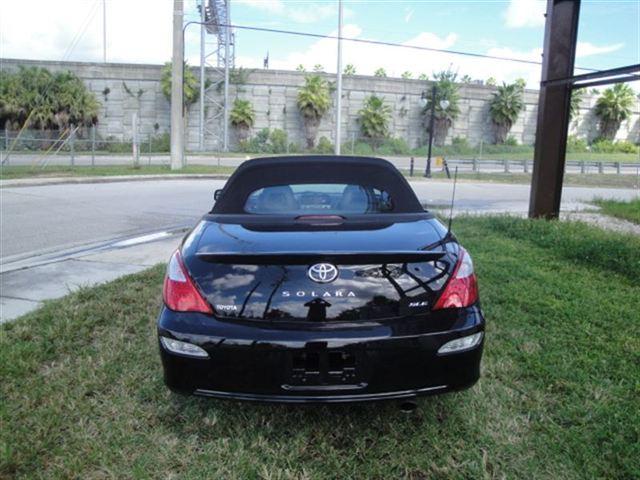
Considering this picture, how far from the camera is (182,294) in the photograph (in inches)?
105

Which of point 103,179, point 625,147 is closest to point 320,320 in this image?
point 103,179

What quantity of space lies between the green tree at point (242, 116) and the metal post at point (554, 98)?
34505 mm

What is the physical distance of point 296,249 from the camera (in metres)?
2.62

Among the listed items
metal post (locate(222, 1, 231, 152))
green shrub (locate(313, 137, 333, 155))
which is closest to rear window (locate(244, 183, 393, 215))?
metal post (locate(222, 1, 231, 152))

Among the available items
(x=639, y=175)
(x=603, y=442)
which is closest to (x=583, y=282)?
(x=603, y=442)

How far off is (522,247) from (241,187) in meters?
4.81

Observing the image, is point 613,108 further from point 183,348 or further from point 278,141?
point 183,348

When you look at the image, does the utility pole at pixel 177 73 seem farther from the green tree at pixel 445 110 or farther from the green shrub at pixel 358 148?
the green tree at pixel 445 110

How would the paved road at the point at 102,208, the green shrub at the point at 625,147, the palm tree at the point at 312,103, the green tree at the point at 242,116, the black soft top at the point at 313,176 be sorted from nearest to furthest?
the black soft top at the point at 313,176 → the paved road at the point at 102,208 → the green tree at the point at 242,116 → the palm tree at the point at 312,103 → the green shrub at the point at 625,147

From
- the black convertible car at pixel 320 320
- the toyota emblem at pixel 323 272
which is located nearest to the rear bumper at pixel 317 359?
the black convertible car at pixel 320 320

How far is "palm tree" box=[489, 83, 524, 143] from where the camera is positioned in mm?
46688

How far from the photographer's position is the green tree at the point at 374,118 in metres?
43.5

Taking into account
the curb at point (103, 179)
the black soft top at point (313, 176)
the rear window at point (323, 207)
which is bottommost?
the curb at point (103, 179)

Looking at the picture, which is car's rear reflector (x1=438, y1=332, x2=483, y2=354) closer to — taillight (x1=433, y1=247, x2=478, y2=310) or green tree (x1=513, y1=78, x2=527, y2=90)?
taillight (x1=433, y1=247, x2=478, y2=310)
